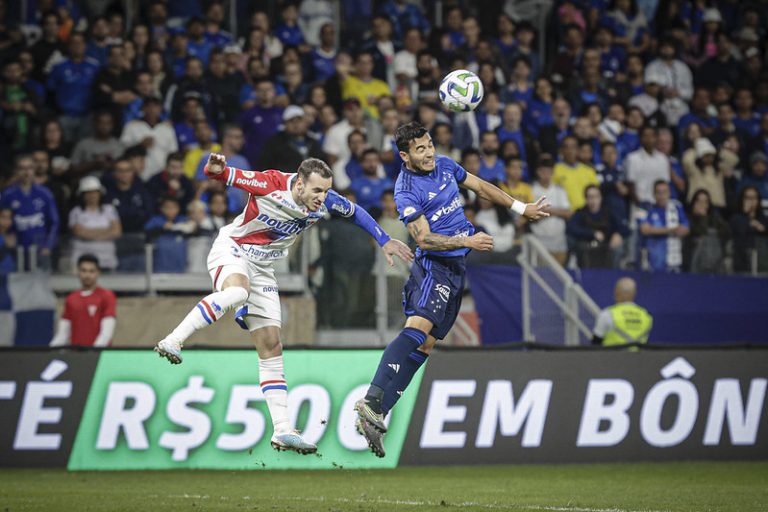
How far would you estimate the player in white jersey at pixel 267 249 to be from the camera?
10758 mm

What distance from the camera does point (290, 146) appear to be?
1795cm

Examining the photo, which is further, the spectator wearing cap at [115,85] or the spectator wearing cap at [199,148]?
the spectator wearing cap at [115,85]

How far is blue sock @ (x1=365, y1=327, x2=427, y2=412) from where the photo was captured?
11.0m

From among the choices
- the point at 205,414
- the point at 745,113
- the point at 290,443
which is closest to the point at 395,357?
the point at 290,443

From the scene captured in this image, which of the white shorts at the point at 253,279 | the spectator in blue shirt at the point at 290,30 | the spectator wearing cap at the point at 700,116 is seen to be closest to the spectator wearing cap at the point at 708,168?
the spectator wearing cap at the point at 700,116

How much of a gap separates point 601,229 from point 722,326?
204 cm

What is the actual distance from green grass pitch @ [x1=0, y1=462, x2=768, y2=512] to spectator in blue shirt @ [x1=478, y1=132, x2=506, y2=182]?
17.2ft

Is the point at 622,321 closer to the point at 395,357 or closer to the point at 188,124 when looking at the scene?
the point at 395,357

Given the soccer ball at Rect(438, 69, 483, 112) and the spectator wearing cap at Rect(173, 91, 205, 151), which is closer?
the soccer ball at Rect(438, 69, 483, 112)

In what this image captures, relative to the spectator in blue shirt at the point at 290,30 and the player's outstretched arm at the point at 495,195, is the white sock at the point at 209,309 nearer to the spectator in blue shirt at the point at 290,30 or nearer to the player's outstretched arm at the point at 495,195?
the player's outstretched arm at the point at 495,195

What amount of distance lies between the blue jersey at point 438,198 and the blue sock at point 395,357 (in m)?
0.78

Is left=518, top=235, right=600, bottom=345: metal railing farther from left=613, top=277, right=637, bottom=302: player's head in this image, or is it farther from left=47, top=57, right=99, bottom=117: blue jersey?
left=47, top=57, right=99, bottom=117: blue jersey

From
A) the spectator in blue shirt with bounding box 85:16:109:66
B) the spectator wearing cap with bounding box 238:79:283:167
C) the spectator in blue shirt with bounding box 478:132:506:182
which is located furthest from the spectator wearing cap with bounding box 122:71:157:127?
the spectator in blue shirt with bounding box 478:132:506:182

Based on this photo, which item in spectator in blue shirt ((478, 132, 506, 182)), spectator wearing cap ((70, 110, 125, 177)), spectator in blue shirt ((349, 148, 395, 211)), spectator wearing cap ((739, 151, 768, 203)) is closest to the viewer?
spectator in blue shirt ((349, 148, 395, 211))
